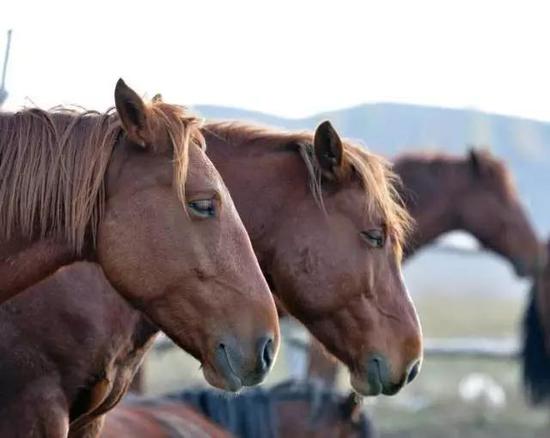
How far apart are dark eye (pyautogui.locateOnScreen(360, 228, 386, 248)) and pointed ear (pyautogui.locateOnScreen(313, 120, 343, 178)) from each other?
0.71 ft

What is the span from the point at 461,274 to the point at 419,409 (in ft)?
20.6

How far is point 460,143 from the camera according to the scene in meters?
17.0

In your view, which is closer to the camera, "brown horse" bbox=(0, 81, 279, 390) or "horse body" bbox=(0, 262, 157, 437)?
"brown horse" bbox=(0, 81, 279, 390)

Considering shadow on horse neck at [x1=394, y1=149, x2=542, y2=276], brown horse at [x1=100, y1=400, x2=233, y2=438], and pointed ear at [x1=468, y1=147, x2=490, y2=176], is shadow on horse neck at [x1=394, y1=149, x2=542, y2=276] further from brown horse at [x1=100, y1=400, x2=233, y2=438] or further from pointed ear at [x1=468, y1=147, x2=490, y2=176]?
brown horse at [x1=100, y1=400, x2=233, y2=438]

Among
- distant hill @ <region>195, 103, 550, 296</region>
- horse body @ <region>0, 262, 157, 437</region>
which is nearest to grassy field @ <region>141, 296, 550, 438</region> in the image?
distant hill @ <region>195, 103, 550, 296</region>

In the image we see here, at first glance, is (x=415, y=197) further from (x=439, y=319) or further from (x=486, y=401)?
(x=439, y=319)

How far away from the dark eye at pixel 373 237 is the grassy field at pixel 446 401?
18.6ft

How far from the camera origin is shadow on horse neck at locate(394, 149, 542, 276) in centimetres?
801

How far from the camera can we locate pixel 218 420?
19.3 feet

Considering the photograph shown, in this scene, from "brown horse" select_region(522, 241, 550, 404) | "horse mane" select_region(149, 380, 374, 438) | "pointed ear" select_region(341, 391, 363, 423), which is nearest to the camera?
"horse mane" select_region(149, 380, 374, 438)

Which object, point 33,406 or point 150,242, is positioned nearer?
point 150,242

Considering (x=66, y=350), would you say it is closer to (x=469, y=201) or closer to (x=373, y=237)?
(x=373, y=237)

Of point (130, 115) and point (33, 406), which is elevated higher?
point (130, 115)

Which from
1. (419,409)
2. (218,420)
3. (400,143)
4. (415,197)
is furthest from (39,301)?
(400,143)
